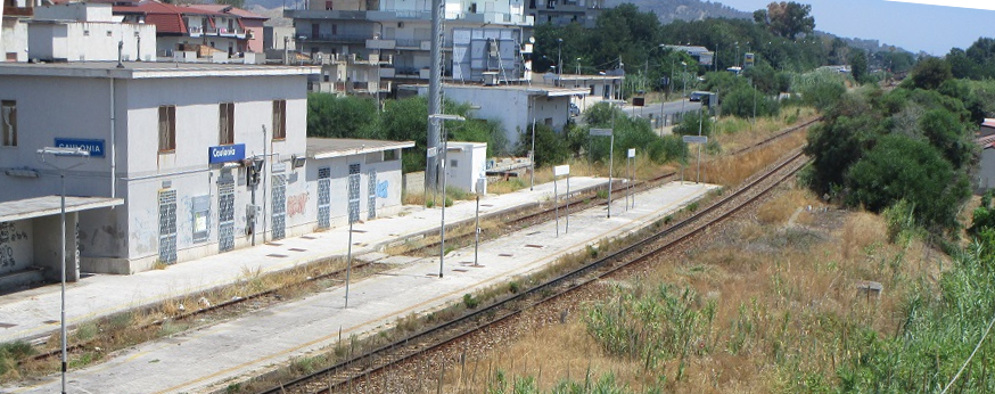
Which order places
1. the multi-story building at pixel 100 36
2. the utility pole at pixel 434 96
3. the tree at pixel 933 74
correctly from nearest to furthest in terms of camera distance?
the utility pole at pixel 434 96
the multi-story building at pixel 100 36
the tree at pixel 933 74

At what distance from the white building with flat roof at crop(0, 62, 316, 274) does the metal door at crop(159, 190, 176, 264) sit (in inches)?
0.8

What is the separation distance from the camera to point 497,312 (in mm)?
17953

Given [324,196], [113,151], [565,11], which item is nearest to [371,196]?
[324,196]

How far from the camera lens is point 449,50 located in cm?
5819

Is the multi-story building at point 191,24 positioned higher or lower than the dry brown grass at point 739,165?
higher

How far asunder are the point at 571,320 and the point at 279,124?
406 inches

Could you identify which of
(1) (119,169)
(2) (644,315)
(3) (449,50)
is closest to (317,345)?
(2) (644,315)

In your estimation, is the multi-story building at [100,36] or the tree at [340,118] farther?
the tree at [340,118]

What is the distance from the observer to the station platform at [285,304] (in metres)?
13.6

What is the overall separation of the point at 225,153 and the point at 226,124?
28.9 inches

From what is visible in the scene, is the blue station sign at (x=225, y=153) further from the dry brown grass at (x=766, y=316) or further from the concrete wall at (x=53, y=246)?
the dry brown grass at (x=766, y=316)

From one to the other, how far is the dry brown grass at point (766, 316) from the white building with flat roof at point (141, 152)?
832 cm

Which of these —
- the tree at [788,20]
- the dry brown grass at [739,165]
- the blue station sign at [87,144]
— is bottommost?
the dry brown grass at [739,165]

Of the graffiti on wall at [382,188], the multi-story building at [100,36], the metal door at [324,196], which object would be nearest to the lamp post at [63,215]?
the metal door at [324,196]
